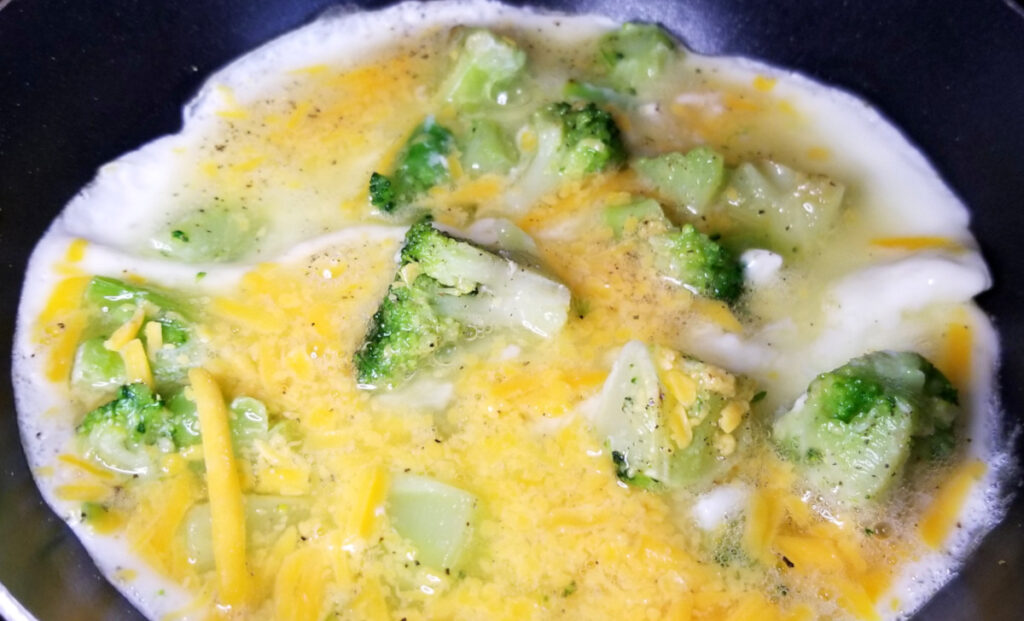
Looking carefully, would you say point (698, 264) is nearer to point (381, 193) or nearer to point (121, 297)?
point (381, 193)

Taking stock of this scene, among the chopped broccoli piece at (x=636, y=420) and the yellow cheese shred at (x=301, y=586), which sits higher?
the chopped broccoli piece at (x=636, y=420)

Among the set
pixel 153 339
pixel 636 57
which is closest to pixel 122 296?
pixel 153 339

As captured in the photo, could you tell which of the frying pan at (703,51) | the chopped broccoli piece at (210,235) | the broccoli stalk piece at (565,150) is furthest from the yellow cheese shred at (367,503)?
the broccoli stalk piece at (565,150)

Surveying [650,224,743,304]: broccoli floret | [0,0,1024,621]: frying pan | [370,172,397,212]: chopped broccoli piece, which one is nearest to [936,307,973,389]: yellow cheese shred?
[0,0,1024,621]: frying pan

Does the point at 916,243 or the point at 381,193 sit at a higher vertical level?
the point at 381,193

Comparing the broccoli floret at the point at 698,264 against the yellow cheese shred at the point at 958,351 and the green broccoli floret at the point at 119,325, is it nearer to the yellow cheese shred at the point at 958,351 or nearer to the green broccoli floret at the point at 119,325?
the yellow cheese shred at the point at 958,351

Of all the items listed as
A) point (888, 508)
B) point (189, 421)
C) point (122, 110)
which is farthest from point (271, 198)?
point (888, 508)
